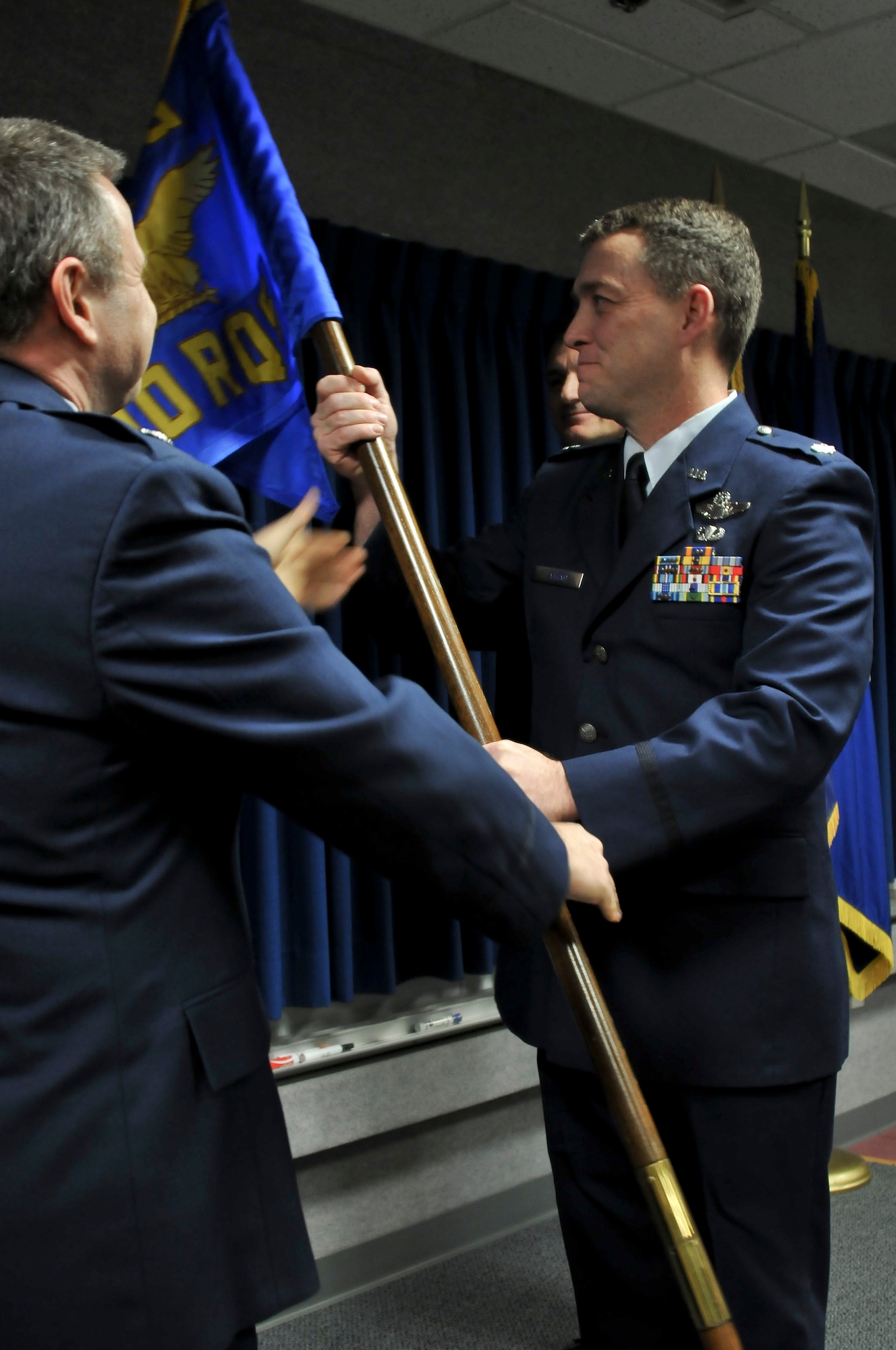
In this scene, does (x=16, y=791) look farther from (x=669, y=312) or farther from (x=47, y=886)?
(x=669, y=312)

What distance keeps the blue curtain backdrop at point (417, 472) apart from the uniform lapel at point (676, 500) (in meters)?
0.44

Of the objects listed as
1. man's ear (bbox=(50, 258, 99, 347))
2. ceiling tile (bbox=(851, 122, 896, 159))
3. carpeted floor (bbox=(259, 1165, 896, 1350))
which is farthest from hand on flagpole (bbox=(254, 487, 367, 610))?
ceiling tile (bbox=(851, 122, 896, 159))

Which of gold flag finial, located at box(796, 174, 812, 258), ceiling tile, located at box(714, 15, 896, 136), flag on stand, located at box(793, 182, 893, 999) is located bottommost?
flag on stand, located at box(793, 182, 893, 999)

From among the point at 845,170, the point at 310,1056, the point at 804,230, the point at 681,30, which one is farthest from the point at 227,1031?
the point at 845,170

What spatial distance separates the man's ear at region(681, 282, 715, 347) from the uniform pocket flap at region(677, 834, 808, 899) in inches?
26.9

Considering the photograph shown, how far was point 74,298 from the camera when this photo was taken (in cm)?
104

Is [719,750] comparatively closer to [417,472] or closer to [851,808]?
[417,472]

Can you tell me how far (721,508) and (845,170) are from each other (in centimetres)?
250

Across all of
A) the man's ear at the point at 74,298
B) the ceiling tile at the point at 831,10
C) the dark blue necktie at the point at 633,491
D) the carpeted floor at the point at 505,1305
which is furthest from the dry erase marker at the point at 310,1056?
the ceiling tile at the point at 831,10

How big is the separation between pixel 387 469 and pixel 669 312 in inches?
18.2

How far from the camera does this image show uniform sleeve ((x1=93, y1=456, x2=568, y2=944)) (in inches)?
34.6

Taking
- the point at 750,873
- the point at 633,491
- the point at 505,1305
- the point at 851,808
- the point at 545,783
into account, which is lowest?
the point at 505,1305

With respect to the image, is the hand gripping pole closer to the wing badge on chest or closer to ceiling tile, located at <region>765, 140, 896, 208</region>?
the wing badge on chest

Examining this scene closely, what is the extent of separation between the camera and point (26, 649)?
0.90 m
